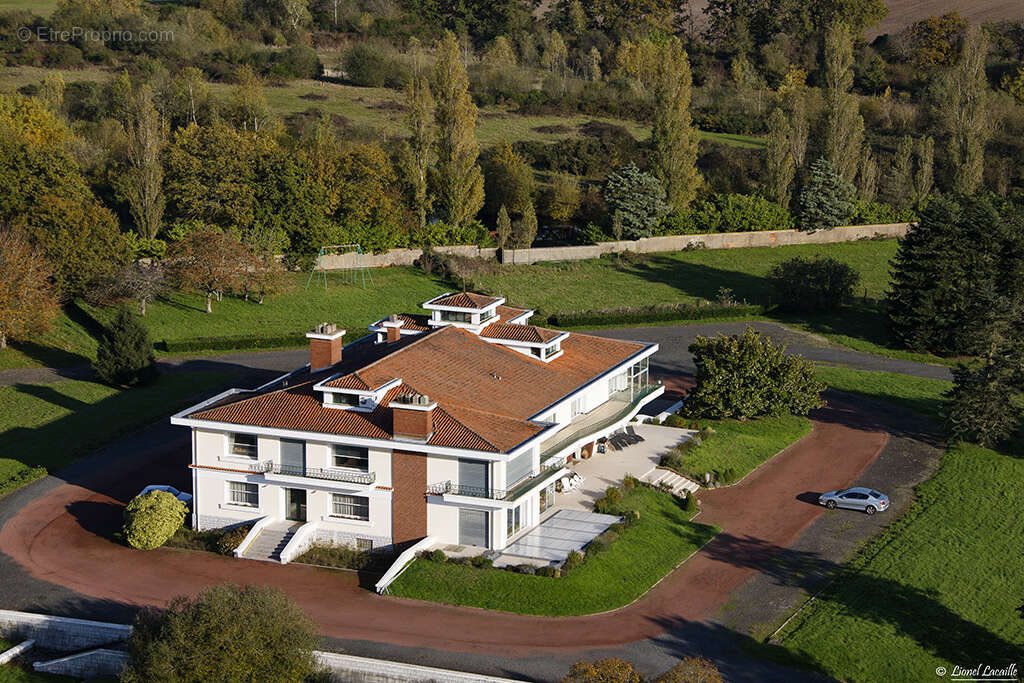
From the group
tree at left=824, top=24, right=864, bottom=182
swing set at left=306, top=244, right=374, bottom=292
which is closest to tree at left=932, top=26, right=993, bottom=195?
tree at left=824, top=24, right=864, bottom=182

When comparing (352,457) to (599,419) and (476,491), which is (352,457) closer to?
(476,491)

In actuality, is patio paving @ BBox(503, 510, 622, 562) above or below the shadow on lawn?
above

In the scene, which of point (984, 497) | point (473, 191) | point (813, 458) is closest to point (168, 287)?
point (473, 191)

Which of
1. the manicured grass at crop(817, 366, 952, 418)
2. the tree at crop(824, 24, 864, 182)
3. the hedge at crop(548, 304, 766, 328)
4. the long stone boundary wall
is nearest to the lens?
the manicured grass at crop(817, 366, 952, 418)

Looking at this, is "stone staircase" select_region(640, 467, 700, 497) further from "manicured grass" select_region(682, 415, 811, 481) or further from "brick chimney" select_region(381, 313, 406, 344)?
"brick chimney" select_region(381, 313, 406, 344)

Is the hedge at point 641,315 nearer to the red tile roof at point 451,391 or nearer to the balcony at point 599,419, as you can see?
the balcony at point 599,419

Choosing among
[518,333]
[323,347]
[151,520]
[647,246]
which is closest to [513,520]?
[323,347]

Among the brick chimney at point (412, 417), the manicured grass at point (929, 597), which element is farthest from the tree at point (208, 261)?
the manicured grass at point (929, 597)
